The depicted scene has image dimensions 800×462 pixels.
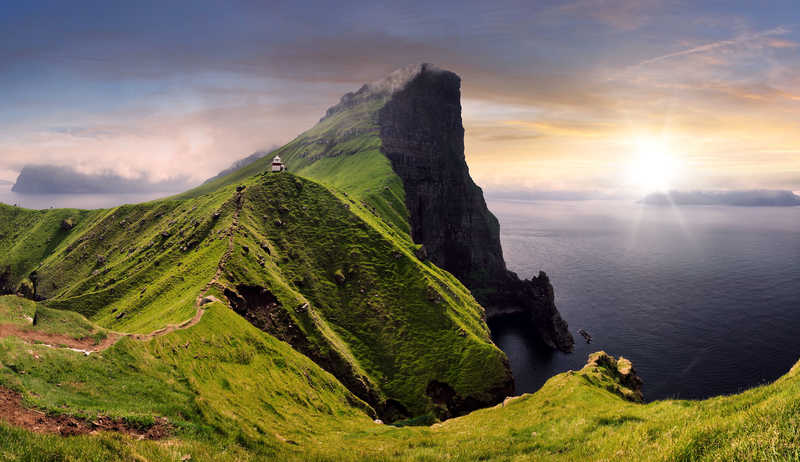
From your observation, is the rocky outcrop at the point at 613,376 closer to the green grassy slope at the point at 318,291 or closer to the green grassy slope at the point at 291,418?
the green grassy slope at the point at 291,418

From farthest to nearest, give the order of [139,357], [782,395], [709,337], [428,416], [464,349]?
[709,337] < [464,349] < [428,416] < [139,357] < [782,395]

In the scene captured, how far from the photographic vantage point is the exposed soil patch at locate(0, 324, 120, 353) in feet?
92.3

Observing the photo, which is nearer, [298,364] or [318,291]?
[298,364]

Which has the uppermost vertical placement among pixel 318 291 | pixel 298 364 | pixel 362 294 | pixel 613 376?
pixel 318 291

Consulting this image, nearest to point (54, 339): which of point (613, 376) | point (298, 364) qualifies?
point (298, 364)

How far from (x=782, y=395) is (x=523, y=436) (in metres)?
15.1

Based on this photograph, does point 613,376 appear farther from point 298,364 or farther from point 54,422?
point 54,422

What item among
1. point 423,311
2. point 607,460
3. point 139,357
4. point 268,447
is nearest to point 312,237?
point 423,311

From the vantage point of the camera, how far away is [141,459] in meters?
15.1

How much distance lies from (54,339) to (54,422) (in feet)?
59.5

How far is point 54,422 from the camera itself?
684 inches

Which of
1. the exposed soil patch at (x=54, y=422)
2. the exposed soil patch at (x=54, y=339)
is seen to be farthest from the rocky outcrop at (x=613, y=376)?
the exposed soil patch at (x=54, y=339)

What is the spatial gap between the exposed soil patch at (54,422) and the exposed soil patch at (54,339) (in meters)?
13.3

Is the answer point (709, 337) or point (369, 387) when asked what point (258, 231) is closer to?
point (369, 387)
